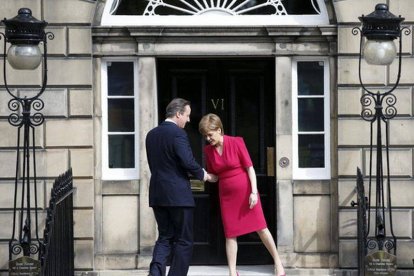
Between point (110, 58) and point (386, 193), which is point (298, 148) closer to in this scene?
point (386, 193)

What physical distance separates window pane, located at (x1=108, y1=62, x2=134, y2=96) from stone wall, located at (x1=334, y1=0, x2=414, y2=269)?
2.43m

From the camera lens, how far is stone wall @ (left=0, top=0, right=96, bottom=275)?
13156mm

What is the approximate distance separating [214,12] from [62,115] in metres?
2.14

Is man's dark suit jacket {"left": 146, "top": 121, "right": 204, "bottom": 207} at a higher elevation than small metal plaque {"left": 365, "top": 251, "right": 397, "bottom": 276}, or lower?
higher

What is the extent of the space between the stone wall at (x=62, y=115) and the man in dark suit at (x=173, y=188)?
190 cm

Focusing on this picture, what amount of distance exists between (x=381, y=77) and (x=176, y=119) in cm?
283

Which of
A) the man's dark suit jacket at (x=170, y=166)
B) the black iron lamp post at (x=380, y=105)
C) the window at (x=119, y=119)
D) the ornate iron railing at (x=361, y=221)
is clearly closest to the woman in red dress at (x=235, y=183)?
the man's dark suit jacket at (x=170, y=166)

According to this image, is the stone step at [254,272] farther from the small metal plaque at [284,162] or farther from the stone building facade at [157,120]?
the small metal plaque at [284,162]

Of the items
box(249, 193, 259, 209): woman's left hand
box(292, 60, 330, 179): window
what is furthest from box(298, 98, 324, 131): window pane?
box(249, 193, 259, 209): woman's left hand

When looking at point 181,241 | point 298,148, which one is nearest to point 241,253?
point 298,148

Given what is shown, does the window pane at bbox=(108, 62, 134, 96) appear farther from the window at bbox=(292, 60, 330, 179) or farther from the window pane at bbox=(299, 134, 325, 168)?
the window pane at bbox=(299, 134, 325, 168)

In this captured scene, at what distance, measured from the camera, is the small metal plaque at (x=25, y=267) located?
1094 cm

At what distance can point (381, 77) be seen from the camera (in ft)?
43.0

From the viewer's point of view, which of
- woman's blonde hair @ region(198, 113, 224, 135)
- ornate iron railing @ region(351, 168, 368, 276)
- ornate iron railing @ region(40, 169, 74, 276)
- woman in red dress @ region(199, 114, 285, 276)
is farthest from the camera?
woman in red dress @ region(199, 114, 285, 276)
